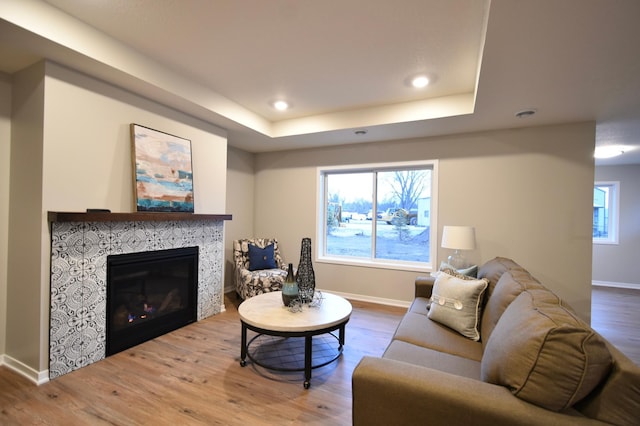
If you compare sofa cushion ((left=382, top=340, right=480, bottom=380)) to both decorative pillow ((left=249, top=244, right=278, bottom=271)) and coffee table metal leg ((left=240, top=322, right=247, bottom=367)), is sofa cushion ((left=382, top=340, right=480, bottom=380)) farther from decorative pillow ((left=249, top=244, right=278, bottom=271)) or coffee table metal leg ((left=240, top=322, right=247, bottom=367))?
decorative pillow ((left=249, top=244, right=278, bottom=271))

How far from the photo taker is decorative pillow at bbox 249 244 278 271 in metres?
4.29

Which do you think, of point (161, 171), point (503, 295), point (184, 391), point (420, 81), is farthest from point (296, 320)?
point (420, 81)

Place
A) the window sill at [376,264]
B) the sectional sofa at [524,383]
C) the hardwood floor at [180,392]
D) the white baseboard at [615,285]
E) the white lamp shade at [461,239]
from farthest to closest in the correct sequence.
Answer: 1. the white baseboard at [615,285]
2. the window sill at [376,264]
3. the white lamp shade at [461,239]
4. the hardwood floor at [180,392]
5. the sectional sofa at [524,383]

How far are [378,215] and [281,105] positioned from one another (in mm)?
2151

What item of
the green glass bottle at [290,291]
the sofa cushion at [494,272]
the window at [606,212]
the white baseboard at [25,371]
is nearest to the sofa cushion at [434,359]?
the sofa cushion at [494,272]

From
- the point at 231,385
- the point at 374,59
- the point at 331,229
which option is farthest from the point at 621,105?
the point at 231,385

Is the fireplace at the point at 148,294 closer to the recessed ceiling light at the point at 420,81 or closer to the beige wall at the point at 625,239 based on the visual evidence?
the recessed ceiling light at the point at 420,81

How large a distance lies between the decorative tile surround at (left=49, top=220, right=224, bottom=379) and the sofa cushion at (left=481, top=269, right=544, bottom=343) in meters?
2.97

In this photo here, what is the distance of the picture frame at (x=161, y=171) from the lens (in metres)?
2.72

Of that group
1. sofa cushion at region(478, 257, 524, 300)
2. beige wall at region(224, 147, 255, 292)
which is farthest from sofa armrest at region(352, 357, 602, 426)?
beige wall at region(224, 147, 255, 292)

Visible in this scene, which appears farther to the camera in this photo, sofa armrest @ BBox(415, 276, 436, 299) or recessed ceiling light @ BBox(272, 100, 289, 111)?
recessed ceiling light @ BBox(272, 100, 289, 111)

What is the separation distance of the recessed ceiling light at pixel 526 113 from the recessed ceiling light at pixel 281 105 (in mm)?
2531

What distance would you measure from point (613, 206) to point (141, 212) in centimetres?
813

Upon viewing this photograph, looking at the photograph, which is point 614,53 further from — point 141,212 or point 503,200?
point 141,212
